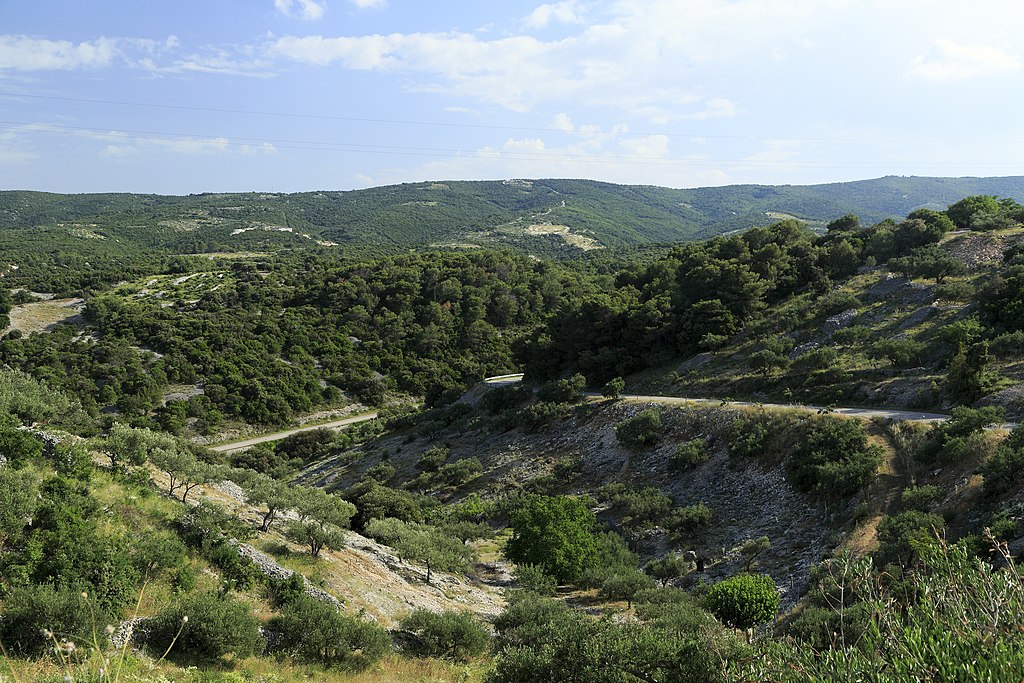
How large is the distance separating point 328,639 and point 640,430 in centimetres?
2396

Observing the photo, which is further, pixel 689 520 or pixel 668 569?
pixel 689 520

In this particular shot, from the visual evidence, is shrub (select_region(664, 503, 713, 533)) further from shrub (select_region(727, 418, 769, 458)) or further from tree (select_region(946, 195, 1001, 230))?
tree (select_region(946, 195, 1001, 230))

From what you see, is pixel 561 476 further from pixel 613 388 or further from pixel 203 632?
pixel 203 632

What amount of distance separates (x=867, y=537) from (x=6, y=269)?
114377mm

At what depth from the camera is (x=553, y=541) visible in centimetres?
2227

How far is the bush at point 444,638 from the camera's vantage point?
1448 centimetres

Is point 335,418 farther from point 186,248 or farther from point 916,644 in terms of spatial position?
point 186,248

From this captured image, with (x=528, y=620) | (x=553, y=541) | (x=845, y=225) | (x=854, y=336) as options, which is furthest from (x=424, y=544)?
(x=845, y=225)

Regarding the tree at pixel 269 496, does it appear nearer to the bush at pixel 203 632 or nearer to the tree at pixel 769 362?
the bush at pixel 203 632

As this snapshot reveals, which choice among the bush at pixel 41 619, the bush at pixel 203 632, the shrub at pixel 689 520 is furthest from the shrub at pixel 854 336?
the bush at pixel 41 619

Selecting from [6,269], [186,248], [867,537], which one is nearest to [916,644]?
[867,537]

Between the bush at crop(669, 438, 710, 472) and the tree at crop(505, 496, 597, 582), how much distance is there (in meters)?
8.90

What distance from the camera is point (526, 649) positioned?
11891mm

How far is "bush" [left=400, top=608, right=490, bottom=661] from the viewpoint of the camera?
570 inches
